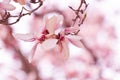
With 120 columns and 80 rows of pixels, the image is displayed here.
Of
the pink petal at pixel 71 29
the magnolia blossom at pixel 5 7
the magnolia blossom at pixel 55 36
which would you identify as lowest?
the magnolia blossom at pixel 55 36

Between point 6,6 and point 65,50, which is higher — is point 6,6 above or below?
above

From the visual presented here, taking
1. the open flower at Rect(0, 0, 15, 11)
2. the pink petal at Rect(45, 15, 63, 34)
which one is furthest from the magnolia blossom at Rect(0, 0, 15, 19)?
the pink petal at Rect(45, 15, 63, 34)

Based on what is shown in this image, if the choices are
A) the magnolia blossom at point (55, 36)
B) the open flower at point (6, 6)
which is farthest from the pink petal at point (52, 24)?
the open flower at point (6, 6)

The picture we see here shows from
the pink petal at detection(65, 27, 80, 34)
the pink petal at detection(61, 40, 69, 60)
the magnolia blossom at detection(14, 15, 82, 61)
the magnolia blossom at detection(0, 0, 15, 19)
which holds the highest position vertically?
the magnolia blossom at detection(0, 0, 15, 19)

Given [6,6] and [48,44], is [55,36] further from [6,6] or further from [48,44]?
[6,6]

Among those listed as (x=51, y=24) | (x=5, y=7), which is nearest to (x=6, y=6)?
(x=5, y=7)

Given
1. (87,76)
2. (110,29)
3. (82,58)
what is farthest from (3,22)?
(110,29)

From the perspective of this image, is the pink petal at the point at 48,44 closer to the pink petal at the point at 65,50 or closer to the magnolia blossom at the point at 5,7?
the pink petal at the point at 65,50

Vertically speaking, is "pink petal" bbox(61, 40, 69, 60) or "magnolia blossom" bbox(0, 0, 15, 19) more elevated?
"magnolia blossom" bbox(0, 0, 15, 19)

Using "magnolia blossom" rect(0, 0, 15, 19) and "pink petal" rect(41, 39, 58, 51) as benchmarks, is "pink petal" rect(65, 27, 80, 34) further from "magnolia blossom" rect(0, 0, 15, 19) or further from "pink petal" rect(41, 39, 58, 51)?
"magnolia blossom" rect(0, 0, 15, 19)

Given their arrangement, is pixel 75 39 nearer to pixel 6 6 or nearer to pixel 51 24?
pixel 51 24

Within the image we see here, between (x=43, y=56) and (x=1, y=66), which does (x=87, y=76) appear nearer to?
(x=1, y=66)

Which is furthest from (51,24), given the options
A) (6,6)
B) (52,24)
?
(6,6)
